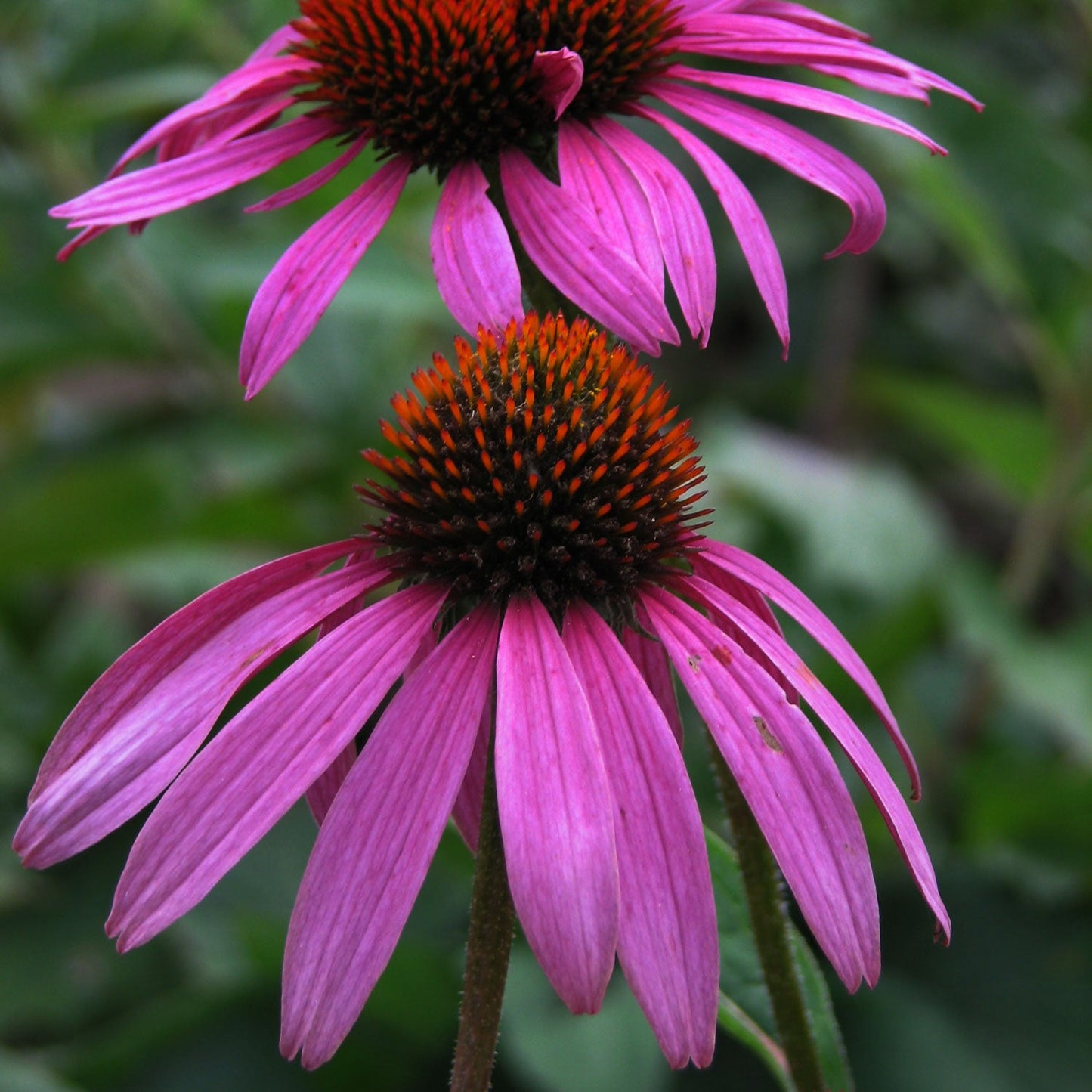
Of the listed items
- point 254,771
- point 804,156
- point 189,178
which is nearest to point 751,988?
point 254,771

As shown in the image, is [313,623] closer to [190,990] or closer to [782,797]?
[782,797]

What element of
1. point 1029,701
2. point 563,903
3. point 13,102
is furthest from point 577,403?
point 13,102

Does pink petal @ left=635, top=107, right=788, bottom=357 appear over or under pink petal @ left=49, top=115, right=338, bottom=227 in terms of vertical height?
under

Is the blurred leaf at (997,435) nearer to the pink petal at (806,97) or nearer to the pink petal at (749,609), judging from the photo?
the pink petal at (806,97)

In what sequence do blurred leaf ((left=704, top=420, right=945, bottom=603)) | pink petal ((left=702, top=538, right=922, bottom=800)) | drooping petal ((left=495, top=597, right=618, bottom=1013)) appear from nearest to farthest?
drooping petal ((left=495, top=597, right=618, bottom=1013)), pink petal ((left=702, top=538, right=922, bottom=800)), blurred leaf ((left=704, top=420, right=945, bottom=603))

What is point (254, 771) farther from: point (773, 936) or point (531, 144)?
point (531, 144)

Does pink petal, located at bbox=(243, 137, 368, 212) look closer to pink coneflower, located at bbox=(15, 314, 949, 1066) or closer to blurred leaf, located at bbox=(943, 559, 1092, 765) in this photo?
pink coneflower, located at bbox=(15, 314, 949, 1066)

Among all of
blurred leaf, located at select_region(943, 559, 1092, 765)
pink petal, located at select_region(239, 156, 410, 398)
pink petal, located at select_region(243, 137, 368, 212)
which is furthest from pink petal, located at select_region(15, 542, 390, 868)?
blurred leaf, located at select_region(943, 559, 1092, 765)
